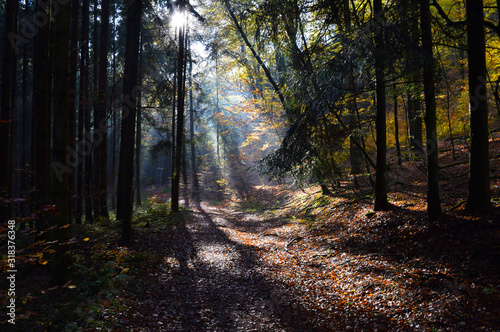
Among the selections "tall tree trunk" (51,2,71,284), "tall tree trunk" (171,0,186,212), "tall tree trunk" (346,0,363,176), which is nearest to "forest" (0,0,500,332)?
"tall tree trunk" (51,2,71,284)

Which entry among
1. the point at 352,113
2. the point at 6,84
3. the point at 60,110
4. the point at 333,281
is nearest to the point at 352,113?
the point at 352,113

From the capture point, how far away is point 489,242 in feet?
17.2

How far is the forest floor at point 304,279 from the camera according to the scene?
14.4 ft

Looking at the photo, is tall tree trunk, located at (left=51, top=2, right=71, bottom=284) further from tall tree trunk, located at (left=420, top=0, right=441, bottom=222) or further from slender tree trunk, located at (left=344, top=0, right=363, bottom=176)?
tall tree trunk, located at (left=420, top=0, right=441, bottom=222)

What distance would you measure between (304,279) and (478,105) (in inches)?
225

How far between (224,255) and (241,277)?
1816 millimetres

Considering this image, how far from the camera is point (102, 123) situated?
1130cm

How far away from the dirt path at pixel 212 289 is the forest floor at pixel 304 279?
0.03 meters

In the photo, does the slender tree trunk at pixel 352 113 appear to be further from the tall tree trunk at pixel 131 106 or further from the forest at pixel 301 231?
the tall tree trunk at pixel 131 106

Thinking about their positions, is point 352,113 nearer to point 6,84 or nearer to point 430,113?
point 430,113

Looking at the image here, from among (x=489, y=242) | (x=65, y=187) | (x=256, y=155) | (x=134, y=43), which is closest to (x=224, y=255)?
(x=65, y=187)

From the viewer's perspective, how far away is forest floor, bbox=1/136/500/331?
4.39 metres

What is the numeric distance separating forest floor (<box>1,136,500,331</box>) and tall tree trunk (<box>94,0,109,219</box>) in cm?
258

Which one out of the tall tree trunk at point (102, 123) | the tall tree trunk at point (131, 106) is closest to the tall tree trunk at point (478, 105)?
the tall tree trunk at point (131, 106)
